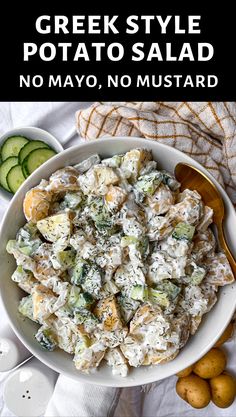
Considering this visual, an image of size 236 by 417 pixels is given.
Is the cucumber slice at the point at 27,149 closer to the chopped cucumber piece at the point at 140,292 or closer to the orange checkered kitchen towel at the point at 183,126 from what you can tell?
the orange checkered kitchen towel at the point at 183,126

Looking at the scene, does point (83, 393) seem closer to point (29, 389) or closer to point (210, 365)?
point (29, 389)

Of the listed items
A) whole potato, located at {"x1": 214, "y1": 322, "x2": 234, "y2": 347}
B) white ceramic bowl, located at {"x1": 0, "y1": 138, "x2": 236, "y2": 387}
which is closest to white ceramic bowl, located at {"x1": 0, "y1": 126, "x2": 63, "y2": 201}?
white ceramic bowl, located at {"x1": 0, "y1": 138, "x2": 236, "y2": 387}

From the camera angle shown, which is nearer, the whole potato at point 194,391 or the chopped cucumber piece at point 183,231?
the chopped cucumber piece at point 183,231

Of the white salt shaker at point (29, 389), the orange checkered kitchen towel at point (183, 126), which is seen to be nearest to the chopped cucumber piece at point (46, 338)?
the white salt shaker at point (29, 389)

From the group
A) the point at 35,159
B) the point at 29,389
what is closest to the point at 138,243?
the point at 35,159

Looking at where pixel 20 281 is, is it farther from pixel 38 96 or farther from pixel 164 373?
pixel 38 96

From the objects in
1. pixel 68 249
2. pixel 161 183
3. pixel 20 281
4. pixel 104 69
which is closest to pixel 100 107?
pixel 104 69

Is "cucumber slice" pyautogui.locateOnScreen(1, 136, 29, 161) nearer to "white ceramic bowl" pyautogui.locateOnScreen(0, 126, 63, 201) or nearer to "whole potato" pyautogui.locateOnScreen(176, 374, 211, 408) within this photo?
"white ceramic bowl" pyautogui.locateOnScreen(0, 126, 63, 201)
